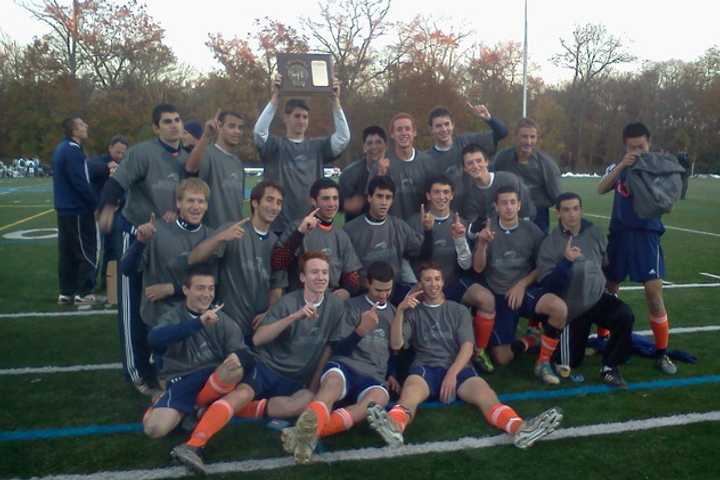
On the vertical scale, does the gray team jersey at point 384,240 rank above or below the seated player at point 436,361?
above

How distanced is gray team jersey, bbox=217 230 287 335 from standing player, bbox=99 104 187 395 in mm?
500

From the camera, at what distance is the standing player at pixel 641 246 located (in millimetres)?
4891

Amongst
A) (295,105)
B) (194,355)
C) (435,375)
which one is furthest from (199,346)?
(295,105)

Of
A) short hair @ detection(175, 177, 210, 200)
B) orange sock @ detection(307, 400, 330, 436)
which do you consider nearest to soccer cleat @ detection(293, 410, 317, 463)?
orange sock @ detection(307, 400, 330, 436)

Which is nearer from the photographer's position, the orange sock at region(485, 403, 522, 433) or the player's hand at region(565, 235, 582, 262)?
the orange sock at region(485, 403, 522, 433)

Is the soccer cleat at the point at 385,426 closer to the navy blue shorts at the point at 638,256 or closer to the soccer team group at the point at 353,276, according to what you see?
the soccer team group at the point at 353,276

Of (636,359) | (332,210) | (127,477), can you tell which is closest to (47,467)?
(127,477)

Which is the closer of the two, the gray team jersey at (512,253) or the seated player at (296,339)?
the seated player at (296,339)

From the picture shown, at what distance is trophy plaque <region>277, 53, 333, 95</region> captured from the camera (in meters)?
4.95

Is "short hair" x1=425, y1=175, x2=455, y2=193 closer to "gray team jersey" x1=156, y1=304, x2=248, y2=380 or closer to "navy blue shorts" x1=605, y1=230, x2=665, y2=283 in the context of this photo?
"navy blue shorts" x1=605, y1=230, x2=665, y2=283

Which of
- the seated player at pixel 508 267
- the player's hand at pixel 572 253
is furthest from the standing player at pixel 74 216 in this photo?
the player's hand at pixel 572 253

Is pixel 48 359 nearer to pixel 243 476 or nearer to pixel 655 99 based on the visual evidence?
pixel 243 476

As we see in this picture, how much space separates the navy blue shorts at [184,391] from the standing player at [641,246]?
10.8 ft

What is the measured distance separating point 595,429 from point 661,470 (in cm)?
53
